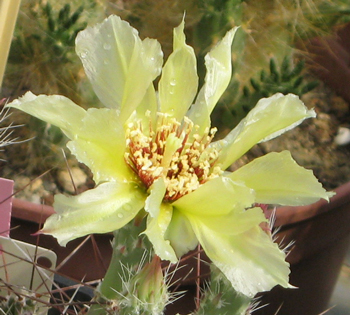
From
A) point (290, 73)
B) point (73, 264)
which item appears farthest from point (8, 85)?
point (290, 73)

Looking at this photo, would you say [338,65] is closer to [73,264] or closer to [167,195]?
[73,264]

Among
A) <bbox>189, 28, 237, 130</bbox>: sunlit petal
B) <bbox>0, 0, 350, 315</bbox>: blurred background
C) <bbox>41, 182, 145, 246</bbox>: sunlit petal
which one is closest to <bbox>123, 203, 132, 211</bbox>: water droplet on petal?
<bbox>41, 182, 145, 246</bbox>: sunlit petal

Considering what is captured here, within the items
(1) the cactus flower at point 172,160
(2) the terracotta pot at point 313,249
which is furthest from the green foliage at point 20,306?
(2) the terracotta pot at point 313,249

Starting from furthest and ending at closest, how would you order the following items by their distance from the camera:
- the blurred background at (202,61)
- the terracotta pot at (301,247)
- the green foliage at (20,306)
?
1. the blurred background at (202,61)
2. the terracotta pot at (301,247)
3. the green foliage at (20,306)

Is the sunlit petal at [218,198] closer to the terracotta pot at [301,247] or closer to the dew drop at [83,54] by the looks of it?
the dew drop at [83,54]

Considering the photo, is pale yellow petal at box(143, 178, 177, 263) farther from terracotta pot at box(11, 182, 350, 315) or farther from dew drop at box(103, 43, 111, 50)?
terracotta pot at box(11, 182, 350, 315)
